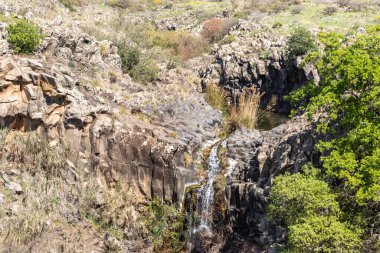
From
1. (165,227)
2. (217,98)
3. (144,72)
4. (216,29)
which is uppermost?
(216,29)

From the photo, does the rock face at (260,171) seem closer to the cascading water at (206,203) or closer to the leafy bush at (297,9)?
the cascading water at (206,203)

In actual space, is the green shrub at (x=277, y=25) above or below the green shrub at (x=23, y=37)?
below

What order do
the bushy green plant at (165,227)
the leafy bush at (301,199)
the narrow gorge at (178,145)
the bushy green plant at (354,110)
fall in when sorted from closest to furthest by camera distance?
the bushy green plant at (354,110) → the leafy bush at (301,199) → the narrow gorge at (178,145) → the bushy green plant at (165,227)

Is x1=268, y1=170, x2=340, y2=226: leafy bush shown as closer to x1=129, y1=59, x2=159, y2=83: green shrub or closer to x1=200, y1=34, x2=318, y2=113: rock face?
x1=200, y1=34, x2=318, y2=113: rock face

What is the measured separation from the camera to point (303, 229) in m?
9.02

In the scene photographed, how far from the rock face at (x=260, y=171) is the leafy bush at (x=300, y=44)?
7.41 m

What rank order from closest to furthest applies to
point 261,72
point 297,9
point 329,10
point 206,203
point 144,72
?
point 206,203 < point 144,72 < point 261,72 < point 329,10 < point 297,9

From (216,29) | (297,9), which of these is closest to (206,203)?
(216,29)

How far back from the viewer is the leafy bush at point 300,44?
72.3 feet

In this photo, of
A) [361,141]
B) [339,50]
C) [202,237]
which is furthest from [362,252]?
[202,237]

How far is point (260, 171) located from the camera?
14398 mm

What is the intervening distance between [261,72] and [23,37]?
13.9m

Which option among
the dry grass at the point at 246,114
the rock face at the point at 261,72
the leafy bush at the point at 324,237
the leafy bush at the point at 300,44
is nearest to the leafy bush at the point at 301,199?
the leafy bush at the point at 324,237

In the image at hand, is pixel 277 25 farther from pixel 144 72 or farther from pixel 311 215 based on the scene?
pixel 311 215
